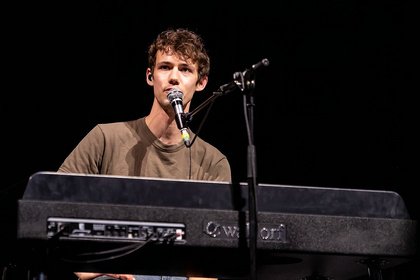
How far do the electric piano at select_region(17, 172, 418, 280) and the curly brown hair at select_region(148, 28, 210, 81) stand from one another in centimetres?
125

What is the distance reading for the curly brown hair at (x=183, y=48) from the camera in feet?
10.4

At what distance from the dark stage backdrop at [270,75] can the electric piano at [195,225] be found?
1.73 meters

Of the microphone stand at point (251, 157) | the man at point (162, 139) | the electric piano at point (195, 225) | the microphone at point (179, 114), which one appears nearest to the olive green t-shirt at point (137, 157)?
the man at point (162, 139)

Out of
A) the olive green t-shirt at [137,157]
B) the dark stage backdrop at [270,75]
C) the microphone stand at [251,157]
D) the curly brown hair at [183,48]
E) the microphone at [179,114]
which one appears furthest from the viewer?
the dark stage backdrop at [270,75]

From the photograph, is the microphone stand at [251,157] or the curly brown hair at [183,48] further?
the curly brown hair at [183,48]

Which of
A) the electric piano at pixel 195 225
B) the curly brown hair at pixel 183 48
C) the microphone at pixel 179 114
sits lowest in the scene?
the electric piano at pixel 195 225

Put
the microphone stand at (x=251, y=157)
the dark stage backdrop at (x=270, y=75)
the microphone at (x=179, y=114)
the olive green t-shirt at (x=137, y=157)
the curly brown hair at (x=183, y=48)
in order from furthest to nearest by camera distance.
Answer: the dark stage backdrop at (x=270, y=75), the curly brown hair at (x=183, y=48), the olive green t-shirt at (x=137, y=157), the microphone at (x=179, y=114), the microphone stand at (x=251, y=157)

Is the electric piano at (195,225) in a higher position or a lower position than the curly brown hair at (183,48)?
lower

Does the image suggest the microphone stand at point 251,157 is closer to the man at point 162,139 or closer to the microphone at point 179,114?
the microphone at point 179,114

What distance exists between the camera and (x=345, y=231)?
6.63ft

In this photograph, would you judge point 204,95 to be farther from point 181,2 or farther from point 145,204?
point 145,204

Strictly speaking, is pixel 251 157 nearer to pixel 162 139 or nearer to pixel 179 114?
pixel 179 114

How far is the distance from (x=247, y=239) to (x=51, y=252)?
0.51 m

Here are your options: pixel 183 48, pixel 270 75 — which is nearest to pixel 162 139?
pixel 183 48
